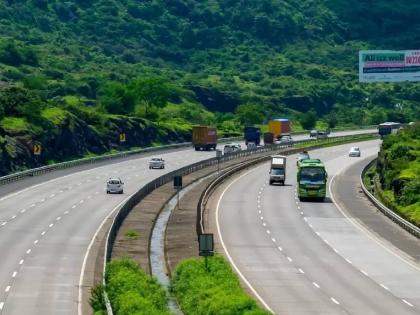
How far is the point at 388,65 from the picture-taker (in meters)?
176

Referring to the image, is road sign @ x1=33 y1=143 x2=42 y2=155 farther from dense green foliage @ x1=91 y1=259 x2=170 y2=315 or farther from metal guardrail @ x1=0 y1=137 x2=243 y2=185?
dense green foliage @ x1=91 y1=259 x2=170 y2=315

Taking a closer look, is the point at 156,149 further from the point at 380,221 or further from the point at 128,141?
the point at 380,221

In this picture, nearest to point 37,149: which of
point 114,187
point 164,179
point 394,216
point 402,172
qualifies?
point 164,179

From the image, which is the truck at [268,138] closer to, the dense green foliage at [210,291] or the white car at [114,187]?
Result: the white car at [114,187]

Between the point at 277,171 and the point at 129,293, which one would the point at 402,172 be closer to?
the point at 277,171

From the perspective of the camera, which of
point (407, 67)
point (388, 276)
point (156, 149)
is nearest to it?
point (388, 276)

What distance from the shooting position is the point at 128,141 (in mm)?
166375

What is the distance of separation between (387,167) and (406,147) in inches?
244

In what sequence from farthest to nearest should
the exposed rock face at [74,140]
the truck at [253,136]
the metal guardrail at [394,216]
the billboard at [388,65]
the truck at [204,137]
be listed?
the billboard at [388,65] → the truck at [253,136] → the truck at [204,137] → the exposed rock face at [74,140] → the metal guardrail at [394,216]

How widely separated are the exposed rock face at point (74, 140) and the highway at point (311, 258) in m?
28.6

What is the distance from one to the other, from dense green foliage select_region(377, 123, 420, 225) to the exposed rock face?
3764cm

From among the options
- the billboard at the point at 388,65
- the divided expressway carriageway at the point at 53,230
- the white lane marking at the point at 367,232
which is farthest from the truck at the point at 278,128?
the white lane marking at the point at 367,232

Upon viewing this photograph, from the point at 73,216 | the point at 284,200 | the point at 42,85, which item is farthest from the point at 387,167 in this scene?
the point at 42,85

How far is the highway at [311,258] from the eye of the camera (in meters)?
51.8
